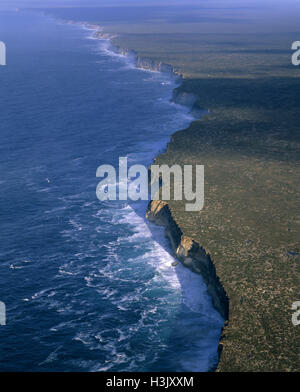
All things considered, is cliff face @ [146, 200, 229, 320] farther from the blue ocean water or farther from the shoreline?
the blue ocean water

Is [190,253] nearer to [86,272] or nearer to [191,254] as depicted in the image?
[191,254]

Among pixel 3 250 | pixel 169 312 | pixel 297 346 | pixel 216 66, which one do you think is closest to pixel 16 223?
pixel 3 250

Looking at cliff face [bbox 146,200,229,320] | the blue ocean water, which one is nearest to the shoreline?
cliff face [bbox 146,200,229,320]

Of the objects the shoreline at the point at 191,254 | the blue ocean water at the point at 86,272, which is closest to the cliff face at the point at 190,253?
the shoreline at the point at 191,254

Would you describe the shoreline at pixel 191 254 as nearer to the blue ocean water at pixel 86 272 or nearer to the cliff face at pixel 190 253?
the cliff face at pixel 190 253

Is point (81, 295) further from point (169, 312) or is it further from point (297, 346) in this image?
point (297, 346)
